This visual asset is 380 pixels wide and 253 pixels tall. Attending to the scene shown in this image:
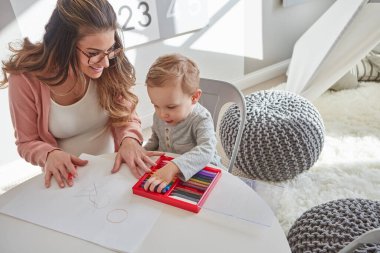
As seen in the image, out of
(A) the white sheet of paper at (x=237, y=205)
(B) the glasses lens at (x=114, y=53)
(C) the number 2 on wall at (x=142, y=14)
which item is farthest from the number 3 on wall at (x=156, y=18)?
(A) the white sheet of paper at (x=237, y=205)

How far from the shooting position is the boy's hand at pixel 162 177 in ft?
2.25

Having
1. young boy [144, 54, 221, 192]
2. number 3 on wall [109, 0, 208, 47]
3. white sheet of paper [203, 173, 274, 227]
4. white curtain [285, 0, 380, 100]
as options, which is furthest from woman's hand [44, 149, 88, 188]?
white curtain [285, 0, 380, 100]

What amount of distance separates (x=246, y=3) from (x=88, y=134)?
164 centimetres

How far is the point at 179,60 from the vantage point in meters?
0.87

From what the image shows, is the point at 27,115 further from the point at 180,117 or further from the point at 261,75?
the point at 261,75

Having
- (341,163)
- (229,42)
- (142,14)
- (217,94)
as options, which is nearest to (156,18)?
(142,14)

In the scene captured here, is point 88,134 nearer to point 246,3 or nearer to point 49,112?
point 49,112

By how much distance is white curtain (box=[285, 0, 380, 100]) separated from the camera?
1676 mm

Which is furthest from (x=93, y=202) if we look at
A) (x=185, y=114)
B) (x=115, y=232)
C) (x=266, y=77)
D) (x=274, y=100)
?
(x=266, y=77)

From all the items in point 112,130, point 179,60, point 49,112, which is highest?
point 179,60

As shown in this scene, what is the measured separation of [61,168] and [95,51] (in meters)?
0.33

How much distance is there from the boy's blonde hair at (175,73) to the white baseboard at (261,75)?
160 cm

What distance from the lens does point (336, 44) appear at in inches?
69.2

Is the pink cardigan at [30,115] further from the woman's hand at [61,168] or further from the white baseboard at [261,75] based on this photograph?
the white baseboard at [261,75]
